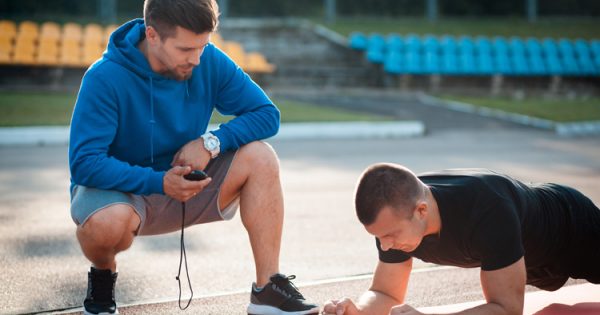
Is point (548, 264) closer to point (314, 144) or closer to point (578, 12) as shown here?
point (314, 144)

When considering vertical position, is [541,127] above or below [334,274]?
below

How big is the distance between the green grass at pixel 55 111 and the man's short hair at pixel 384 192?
33.4 feet

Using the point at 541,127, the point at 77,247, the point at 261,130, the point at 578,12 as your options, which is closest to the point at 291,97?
the point at 541,127

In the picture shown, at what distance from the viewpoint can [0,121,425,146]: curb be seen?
11.5 metres

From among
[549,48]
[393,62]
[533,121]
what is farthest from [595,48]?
[533,121]

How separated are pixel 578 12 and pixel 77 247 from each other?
30760 mm

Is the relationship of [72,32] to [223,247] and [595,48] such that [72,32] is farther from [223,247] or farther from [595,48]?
[595,48]

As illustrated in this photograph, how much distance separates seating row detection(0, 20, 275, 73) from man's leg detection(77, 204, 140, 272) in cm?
1531

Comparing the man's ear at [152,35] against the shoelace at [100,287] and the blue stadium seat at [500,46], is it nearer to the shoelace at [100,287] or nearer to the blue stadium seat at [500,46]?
the shoelace at [100,287]

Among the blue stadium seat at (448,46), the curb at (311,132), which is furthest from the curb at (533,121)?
the blue stadium seat at (448,46)

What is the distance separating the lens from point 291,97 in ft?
62.4

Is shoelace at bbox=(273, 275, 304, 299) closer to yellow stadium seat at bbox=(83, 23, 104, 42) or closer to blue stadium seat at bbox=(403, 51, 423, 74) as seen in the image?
yellow stadium seat at bbox=(83, 23, 104, 42)

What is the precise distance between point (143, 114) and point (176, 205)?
19.2 inches

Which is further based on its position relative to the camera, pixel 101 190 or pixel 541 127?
pixel 541 127
